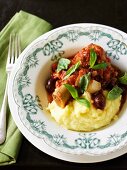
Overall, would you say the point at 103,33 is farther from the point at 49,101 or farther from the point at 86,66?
the point at 49,101

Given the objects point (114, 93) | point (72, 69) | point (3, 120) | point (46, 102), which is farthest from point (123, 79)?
point (3, 120)

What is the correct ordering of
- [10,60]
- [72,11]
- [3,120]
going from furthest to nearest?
[72,11], [10,60], [3,120]

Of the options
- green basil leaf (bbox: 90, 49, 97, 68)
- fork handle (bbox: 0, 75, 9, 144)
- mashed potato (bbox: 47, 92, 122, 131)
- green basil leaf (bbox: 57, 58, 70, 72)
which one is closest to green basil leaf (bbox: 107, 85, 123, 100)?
mashed potato (bbox: 47, 92, 122, 131)

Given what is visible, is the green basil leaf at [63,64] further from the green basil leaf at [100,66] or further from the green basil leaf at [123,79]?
the green basil leaf at [123,79]

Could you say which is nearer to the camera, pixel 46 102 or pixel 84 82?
pixel 84 82

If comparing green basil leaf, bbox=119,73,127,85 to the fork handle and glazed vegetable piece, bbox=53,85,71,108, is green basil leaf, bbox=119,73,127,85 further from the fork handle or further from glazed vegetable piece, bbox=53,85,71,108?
the fork handle

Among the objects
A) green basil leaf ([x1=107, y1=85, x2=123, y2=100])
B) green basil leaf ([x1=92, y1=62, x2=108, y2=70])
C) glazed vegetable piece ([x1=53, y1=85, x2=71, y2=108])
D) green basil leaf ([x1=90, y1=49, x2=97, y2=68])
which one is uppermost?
green basil leaf ([x1=90, y1=49, x2=97, y2=68])

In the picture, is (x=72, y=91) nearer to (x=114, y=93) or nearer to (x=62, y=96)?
(x=62, y=96)
